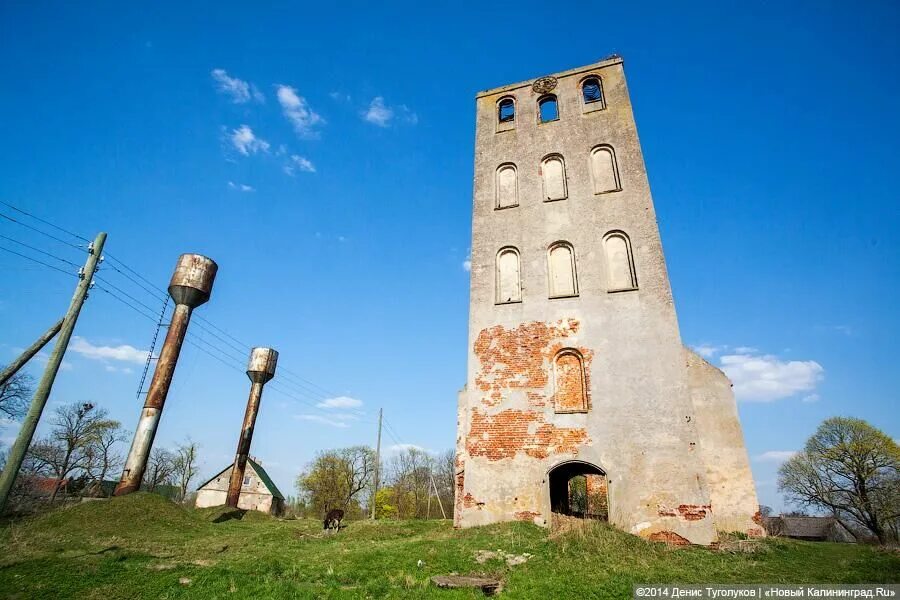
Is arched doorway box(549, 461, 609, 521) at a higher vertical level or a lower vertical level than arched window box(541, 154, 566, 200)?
lower

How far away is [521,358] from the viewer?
13.7 metres

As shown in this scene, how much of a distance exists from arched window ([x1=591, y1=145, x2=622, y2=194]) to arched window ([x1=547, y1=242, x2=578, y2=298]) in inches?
97.3

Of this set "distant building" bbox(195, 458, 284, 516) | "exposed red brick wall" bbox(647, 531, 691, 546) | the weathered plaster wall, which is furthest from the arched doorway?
"distant building" bbox(195, 458, 284, 516)

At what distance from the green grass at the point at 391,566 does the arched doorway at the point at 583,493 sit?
1.89 meters

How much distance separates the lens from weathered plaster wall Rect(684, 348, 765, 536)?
12742 mm

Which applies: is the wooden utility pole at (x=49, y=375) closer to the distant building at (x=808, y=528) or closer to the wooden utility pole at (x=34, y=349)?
the wooden utility pole at (x=34, y=349)

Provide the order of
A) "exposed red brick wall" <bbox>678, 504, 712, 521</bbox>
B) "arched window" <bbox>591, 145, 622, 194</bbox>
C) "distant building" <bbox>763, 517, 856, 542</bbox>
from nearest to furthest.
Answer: "exposed red brick wall" <bbox>678, 504, 712, 521</bbox> < "arched window" <bbox>591, 145, 622, 194</bbox> < "distant building" <bbox>763, 517, 856, 542</bbox>

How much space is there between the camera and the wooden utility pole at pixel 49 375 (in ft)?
28.4

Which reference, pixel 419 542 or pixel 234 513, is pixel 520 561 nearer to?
pixel 419 542

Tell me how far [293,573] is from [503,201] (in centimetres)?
1331

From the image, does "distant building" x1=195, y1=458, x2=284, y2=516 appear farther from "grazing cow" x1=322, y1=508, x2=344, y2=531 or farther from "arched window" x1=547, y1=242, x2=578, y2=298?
"arched window" x1=547, y1=242, x2=578, y2=298

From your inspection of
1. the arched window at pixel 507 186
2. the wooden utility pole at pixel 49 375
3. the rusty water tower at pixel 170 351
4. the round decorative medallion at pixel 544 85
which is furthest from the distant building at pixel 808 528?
the wooden utility pole at pixel 49 375

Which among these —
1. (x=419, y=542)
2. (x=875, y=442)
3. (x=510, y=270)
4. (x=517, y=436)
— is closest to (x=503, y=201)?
(x=510, y=270)

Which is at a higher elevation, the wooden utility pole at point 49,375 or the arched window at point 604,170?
the arched window at point 604,170
